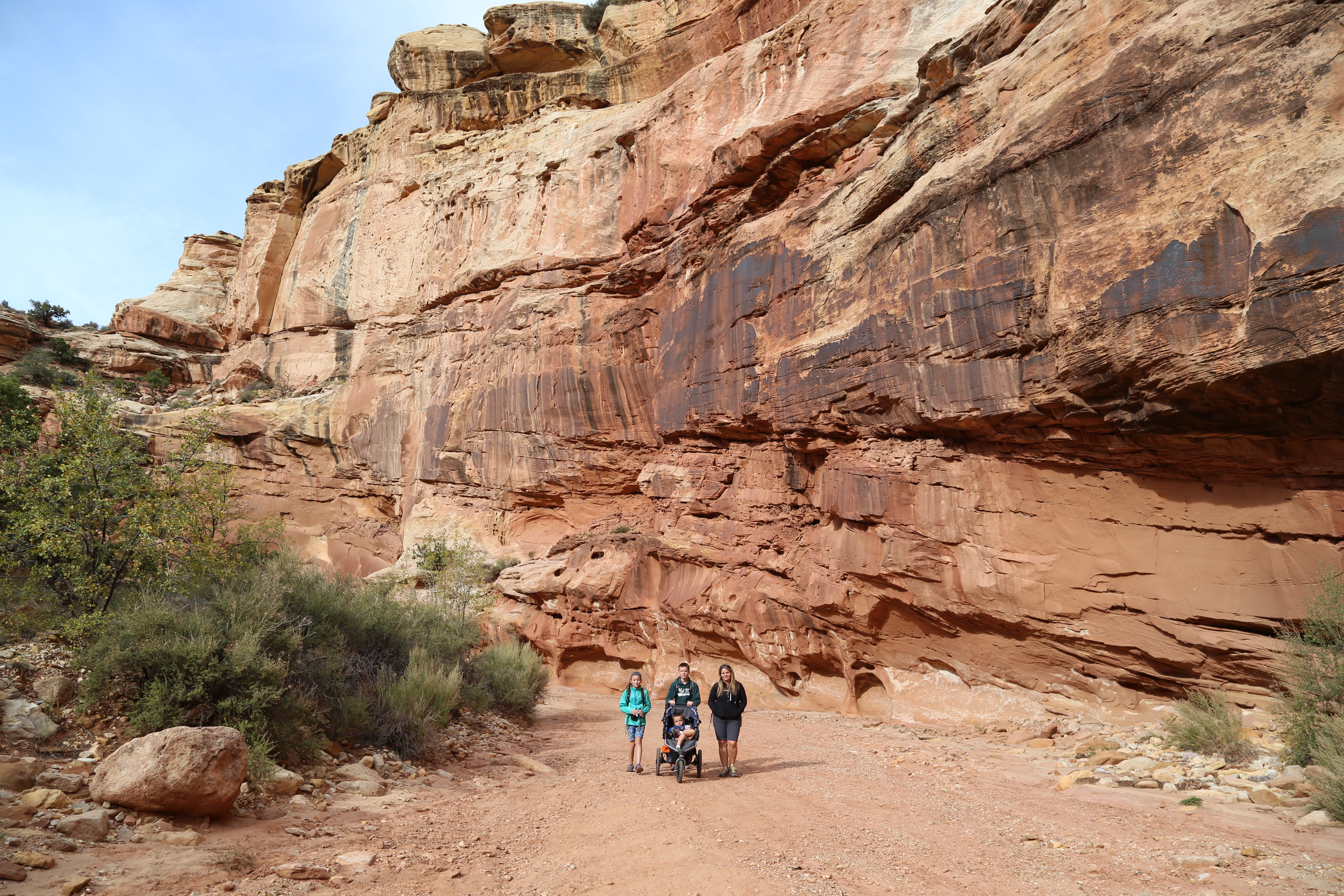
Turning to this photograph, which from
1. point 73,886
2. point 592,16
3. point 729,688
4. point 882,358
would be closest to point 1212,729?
point 729,688

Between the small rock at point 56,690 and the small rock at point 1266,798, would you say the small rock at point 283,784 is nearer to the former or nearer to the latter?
the small rock at point 56,690

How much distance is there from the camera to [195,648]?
7000mm

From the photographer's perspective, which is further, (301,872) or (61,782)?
(61,782)

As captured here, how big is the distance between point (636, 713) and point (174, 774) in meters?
5.03

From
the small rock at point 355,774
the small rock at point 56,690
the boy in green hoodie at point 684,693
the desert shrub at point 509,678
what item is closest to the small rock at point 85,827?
the small rock at point 56,690

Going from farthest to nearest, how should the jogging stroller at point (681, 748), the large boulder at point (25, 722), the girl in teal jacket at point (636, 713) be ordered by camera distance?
the girl in teal jacket at point (636, 713) < the jogging stroller at point (681, 748) < the large boulder at point (25, 722)

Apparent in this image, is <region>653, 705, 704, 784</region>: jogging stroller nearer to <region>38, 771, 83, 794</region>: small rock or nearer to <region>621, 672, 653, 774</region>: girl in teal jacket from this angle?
<region>621, 672, 653, 774</region>: girl in teal jacket

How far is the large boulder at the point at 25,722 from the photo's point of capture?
6.18 metres

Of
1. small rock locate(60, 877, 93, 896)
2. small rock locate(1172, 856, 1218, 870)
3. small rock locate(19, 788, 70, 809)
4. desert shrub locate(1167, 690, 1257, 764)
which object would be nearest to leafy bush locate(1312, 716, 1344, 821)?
desert shrub locate(1167, 690, 1257, 764)

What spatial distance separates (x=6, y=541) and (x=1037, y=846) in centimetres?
1162

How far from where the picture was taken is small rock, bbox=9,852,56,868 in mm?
4426

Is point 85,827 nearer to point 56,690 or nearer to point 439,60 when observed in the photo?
point 56,690

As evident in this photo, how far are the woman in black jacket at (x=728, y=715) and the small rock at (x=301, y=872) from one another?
467 centimetres

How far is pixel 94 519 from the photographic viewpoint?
9.18 metres
